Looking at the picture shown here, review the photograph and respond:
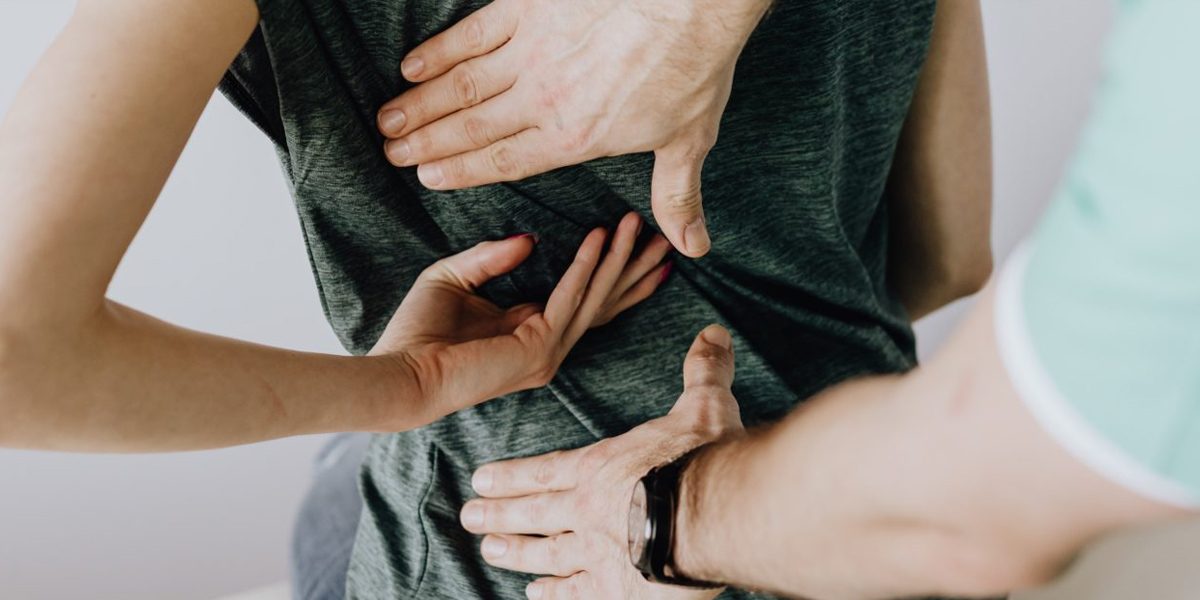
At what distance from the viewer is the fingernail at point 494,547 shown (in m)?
0.94

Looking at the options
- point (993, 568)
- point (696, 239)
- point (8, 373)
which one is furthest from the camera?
point (696, 239)

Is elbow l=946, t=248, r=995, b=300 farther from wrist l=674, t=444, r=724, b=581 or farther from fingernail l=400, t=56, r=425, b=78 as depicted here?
fingernail l=400, t=56, r=425, b=78

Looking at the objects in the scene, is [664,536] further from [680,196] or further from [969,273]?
[969,273]

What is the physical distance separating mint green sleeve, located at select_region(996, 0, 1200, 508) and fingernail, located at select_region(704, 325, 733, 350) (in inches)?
19.4

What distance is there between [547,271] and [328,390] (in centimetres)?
26

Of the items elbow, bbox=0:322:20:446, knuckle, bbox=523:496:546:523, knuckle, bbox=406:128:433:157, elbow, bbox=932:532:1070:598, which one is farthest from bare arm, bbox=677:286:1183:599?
elbow, bbox=0:322:20:446

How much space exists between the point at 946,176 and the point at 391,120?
25.8 inches

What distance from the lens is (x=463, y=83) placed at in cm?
78

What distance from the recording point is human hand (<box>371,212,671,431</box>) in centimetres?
87

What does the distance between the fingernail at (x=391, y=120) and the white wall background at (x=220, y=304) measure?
2.20 ft

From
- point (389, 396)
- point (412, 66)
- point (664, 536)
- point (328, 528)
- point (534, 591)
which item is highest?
point (412, 66)

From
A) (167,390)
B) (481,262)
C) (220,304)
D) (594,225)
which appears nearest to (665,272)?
(594,225)

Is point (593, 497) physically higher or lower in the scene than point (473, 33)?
lower

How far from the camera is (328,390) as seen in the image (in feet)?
2.60
